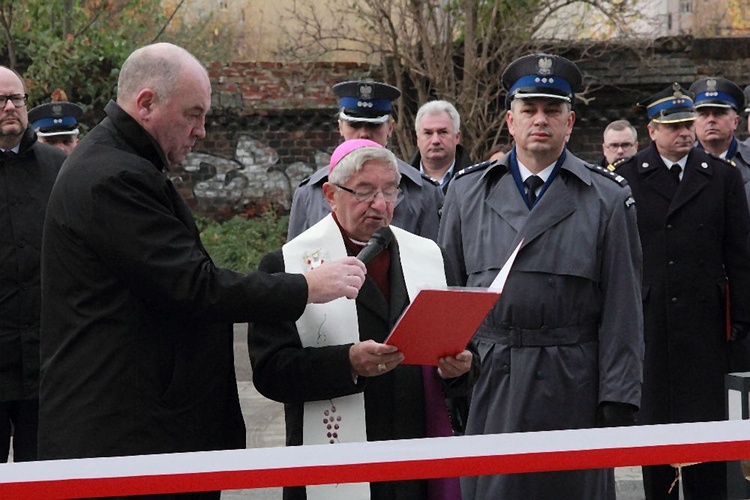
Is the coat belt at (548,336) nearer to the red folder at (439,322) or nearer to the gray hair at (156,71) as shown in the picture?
the red folder at (439,322)

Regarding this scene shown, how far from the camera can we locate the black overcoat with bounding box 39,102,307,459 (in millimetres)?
3205

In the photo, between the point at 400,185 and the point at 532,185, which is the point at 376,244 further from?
the point at 400,185

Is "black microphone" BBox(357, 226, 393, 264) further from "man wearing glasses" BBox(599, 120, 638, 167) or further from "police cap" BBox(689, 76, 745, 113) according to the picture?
"man wearing glasses" BBox(599, 120, 638, 167)

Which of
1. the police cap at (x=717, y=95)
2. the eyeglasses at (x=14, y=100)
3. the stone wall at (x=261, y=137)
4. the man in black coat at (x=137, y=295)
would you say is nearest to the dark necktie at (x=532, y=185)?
the man in black coat at (x=137, y=295)

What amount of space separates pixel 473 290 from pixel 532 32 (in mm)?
12811

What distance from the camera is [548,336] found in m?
4.27

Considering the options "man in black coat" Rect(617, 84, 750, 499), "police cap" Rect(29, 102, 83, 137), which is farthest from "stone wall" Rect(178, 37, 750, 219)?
"man in black coat" Rect(617, 84, 750, 499)

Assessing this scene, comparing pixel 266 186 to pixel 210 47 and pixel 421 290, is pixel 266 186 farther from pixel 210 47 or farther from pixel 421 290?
pixel 421 290

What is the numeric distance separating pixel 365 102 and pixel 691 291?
6.56 ft

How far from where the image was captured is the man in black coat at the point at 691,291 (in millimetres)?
6242

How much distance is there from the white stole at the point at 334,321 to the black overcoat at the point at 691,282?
2805mm

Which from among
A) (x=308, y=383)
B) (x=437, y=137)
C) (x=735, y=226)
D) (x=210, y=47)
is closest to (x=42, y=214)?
(x=308, y=383)

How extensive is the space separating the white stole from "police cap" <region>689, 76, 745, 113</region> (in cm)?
441

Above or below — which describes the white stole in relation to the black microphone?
below
